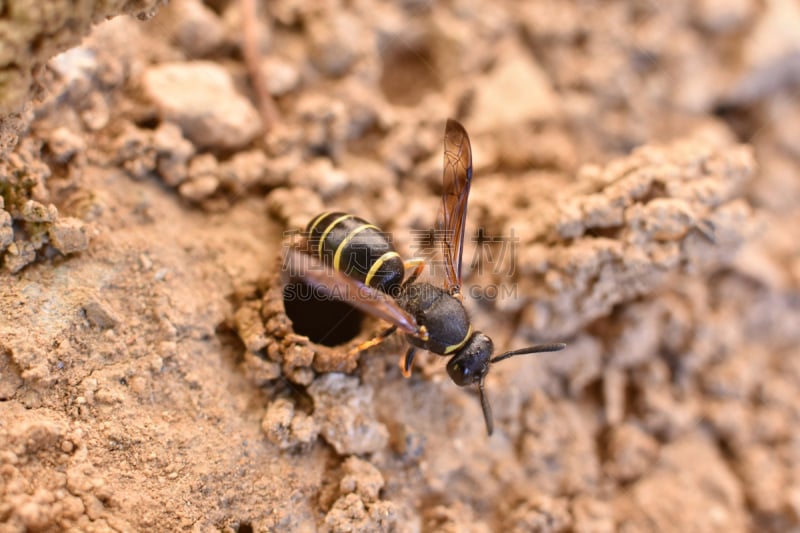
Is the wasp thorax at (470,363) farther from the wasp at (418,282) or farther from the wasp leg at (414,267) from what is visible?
the wasp leg at (414,267)

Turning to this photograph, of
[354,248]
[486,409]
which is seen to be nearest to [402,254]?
[354,248]

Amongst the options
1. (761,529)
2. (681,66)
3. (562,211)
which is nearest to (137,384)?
(562,211)

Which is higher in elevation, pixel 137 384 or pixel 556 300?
pixel 556 300

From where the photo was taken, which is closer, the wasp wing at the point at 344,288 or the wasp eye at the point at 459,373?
the wasp wing at the point at 344,288

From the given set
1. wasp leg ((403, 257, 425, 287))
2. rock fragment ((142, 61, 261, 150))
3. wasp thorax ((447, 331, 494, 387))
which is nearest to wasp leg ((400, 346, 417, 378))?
wasp thorax ((447, 331, 494, 387))

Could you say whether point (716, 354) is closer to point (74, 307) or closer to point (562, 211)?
point (562, 211)

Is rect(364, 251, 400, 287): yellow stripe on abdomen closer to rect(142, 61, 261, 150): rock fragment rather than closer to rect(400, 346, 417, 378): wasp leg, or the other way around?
rect(400, 346, 417, 378): wasp leg


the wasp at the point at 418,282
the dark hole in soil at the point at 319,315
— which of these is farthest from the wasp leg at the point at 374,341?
the dark hole in soil at the point at 319,315
